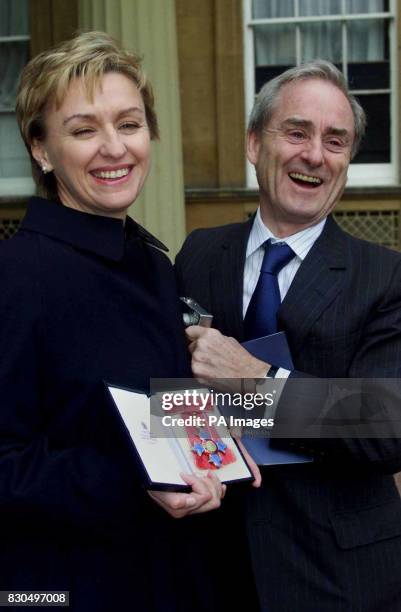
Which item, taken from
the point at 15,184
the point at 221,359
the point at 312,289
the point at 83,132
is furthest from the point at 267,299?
the point at 15,184

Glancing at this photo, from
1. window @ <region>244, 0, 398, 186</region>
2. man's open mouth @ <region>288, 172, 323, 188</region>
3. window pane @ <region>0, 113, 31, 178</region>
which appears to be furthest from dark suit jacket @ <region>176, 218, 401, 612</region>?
window pane @ <region>0, 113, 31, 178</region>

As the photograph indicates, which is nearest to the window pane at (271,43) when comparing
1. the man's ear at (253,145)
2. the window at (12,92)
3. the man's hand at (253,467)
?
the window at (12,92)

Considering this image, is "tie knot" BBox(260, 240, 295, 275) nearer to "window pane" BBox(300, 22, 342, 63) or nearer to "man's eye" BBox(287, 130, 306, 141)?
"man's eye" BBox(287, 130, 306, 141)

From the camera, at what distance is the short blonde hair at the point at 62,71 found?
1.85 m

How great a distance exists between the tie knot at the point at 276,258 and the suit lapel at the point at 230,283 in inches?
3.4

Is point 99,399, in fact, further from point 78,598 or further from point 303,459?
point 303,459

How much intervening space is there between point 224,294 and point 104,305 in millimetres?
496

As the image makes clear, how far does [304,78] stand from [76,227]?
2.47 ft

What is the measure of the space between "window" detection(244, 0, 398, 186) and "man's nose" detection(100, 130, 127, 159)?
6.81 meters

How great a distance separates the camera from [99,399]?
71.1 inches

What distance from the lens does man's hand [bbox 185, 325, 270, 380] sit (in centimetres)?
201

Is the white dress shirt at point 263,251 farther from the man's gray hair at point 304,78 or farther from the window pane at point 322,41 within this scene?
the window pane at point 322,41

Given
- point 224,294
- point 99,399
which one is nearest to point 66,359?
point 99,399

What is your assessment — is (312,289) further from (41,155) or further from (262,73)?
(262,73)
